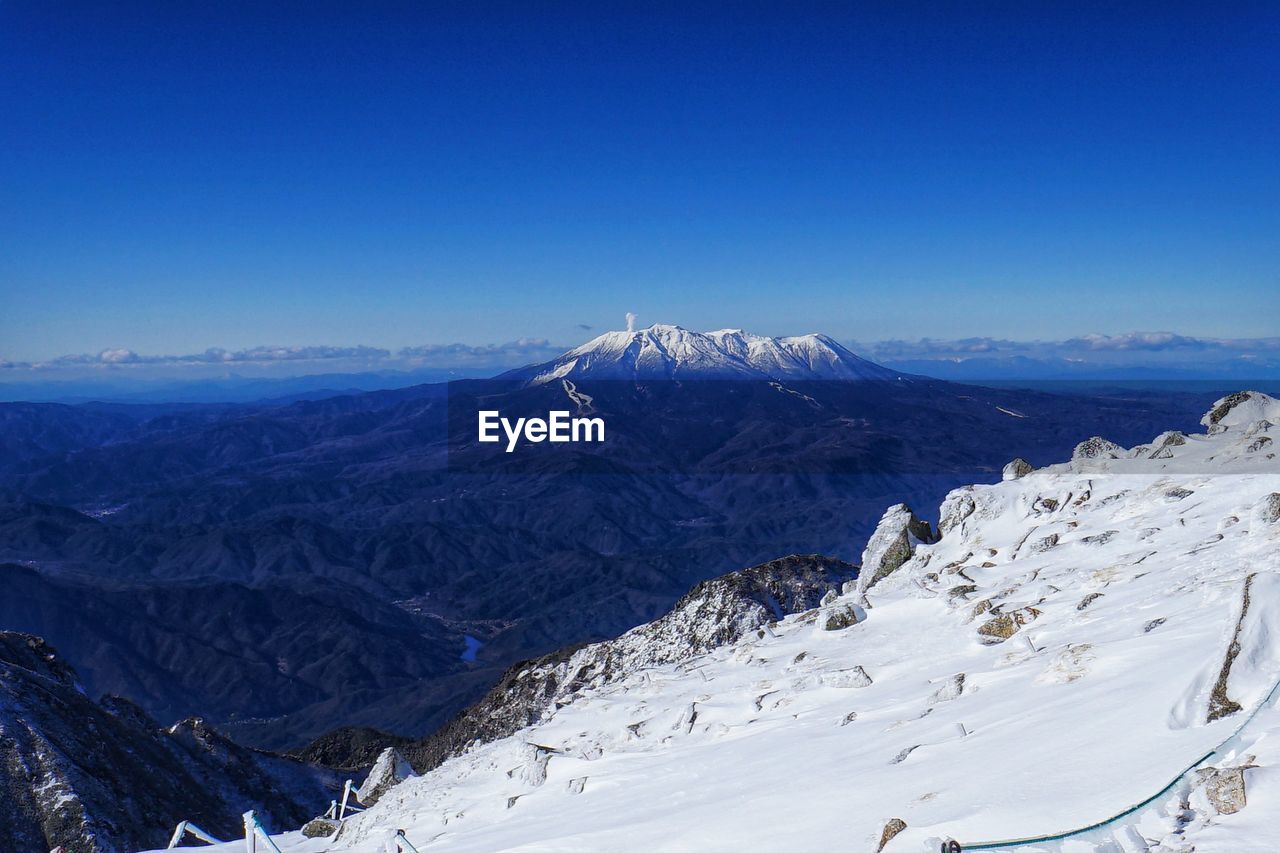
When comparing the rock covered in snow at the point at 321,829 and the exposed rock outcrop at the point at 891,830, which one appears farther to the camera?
the rock covered in snow at the point at 321,829

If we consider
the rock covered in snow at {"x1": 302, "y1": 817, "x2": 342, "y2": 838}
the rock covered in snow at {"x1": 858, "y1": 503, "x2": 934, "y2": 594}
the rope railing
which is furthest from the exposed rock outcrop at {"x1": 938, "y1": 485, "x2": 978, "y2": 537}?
the rock covered in snow at {"x1": 302, "y1": 817, "x2": 342, "y2": 838}

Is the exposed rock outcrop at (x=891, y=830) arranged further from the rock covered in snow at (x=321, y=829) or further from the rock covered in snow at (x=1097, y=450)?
the rock covered in snow at (x=1097, y=450)

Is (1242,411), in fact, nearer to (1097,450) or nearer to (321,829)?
(1097,450)

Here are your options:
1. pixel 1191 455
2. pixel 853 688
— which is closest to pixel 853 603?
pixel 853 688

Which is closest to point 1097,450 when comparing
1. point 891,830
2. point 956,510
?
point 956,510

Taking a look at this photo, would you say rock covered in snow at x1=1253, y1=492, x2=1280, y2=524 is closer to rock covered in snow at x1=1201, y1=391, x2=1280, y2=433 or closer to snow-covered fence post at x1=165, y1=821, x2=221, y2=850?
rock covered in snow at x1=1201, y1=391, x2=1280, y2=433

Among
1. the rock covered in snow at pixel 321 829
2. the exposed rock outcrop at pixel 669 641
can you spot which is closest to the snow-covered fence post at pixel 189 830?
the rock covered in snow at pixel 321 829
